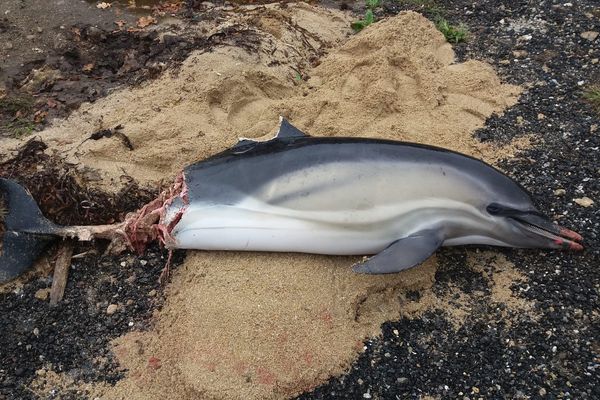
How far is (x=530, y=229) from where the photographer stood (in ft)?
13.4

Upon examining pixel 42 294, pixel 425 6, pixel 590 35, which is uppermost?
pixel 590 35

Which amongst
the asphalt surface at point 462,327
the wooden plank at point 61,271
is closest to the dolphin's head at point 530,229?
the asphalt surface at point 462,327

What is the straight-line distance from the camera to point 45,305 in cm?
410

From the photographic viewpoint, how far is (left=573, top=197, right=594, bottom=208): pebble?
4477 millimetres

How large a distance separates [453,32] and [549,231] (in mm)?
3252

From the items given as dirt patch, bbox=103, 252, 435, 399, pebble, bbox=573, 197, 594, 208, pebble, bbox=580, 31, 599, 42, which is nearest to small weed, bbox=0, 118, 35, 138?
dirt patch, bbox=103, 252, 435, 399

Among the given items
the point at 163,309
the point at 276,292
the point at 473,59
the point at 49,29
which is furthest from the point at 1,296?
the point at 473,59

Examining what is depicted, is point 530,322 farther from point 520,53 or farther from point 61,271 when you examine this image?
point 520,53

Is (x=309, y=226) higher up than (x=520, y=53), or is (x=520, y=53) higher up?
(x=520, y=53)

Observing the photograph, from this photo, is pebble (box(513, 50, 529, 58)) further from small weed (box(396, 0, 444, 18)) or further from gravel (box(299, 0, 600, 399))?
small weed (box(396, 0, 444, 18))

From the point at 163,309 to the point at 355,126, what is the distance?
233 cm

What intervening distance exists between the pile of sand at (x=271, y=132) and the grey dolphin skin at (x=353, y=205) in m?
0.21

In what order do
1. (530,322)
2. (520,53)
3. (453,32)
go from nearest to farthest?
1. (530,322)
2. (520,53)
3. (453,32)

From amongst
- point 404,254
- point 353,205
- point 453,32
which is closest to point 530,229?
point 404,254
